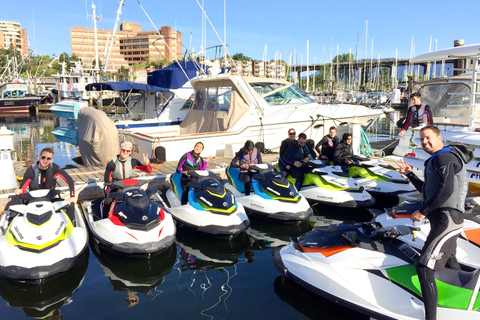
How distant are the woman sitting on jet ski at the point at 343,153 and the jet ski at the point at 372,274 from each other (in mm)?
4105

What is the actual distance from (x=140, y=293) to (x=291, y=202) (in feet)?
10.6

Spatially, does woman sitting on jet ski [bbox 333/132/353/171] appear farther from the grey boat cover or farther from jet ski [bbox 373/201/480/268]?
the grey boat cover

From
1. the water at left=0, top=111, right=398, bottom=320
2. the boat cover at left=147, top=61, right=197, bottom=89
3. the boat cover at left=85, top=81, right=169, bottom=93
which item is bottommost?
the water at left=0, top=111, right=398, bottom=320

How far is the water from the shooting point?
15.1 feet

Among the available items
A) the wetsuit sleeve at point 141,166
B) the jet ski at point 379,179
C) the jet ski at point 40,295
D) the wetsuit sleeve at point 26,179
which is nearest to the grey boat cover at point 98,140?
the wetsuit sleeve at point 141,166

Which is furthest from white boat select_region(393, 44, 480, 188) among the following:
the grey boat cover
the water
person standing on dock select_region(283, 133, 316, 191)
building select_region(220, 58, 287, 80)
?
the grey boat cover

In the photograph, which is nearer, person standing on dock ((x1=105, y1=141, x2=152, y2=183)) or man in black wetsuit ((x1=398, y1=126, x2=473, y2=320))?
man in black wetsuit ((x1=398, y1=126, x2=473, y2=320))

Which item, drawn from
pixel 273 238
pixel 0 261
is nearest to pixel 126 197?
pixel 0 261

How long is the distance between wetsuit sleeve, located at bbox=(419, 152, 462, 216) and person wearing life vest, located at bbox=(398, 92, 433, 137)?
18.5 feet

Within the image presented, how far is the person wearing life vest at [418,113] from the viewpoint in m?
8.81

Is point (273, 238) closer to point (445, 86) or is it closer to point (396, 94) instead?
point (445, 86)

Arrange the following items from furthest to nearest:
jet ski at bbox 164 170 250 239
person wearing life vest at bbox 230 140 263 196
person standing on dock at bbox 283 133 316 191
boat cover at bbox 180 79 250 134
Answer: boat cover at bbox 180 79 250 134 < person standing on dock at bbox 283 133 316 191 < person wearing life vest at bbox 230 140 263 196 < jet ski at bbox 164 170 250 239

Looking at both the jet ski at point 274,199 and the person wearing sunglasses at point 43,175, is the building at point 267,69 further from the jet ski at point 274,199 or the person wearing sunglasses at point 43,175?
the person wearing sunglasses at point 43,175

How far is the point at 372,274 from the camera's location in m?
4.23
